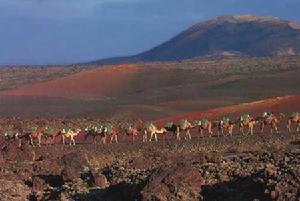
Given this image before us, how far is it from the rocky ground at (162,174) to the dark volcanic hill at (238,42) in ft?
436

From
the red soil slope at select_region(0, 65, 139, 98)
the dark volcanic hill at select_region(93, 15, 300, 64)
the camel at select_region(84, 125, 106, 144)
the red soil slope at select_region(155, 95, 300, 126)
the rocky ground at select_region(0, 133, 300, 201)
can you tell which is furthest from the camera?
the dark volcanic hill at select_region(93, 15, 300, 64)

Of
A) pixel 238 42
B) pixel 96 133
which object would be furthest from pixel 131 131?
pixel 238 42

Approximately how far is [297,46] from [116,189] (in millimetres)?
151210

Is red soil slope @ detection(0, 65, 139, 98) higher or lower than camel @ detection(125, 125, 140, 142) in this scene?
lower

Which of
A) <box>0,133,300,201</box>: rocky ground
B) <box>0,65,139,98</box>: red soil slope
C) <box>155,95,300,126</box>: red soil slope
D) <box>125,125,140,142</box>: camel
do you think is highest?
<box>0,133,300,201</box>: rocky ground

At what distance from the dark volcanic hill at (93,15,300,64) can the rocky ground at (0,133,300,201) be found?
133 meters

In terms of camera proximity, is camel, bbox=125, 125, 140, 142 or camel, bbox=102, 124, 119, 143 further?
camel, bbox=125, 125, 140, 142

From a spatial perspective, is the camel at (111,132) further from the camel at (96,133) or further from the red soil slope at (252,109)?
the red soil slope at (252,109)

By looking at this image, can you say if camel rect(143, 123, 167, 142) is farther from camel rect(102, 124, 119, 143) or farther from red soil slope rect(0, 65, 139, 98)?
red soil slope rect(0, 65, 139, 98)

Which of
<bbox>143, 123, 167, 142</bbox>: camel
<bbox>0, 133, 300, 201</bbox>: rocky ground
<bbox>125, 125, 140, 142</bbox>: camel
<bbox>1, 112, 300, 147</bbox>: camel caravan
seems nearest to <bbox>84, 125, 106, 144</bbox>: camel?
<bbox>1, 112, 300, 147</bbox>: camel caravan

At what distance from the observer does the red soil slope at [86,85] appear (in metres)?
72.3

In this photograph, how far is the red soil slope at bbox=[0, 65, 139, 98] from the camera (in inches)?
2847

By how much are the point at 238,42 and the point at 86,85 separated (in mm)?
108048

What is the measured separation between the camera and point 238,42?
594 ft
